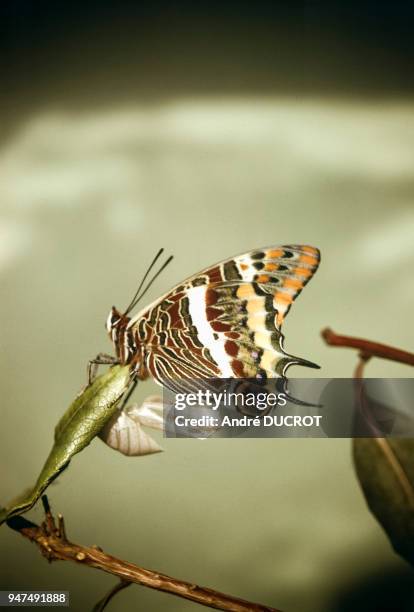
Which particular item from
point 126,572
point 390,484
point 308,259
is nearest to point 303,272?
point 308,259

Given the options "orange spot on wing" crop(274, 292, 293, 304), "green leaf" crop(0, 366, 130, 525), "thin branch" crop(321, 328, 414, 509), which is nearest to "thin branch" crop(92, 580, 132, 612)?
"green leaf" crop(0, 366, 130, 525)

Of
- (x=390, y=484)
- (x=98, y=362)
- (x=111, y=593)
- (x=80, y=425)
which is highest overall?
(x=98, y=362)

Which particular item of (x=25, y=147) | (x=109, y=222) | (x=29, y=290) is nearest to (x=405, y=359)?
(x=109, y=222)

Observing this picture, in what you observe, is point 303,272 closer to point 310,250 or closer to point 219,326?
point 310,250

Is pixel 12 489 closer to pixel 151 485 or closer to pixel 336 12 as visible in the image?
pixel 151 485

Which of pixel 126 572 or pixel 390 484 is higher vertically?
pixel 390 484

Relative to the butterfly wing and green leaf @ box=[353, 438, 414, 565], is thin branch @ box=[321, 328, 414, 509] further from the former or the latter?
the butterfly wing
